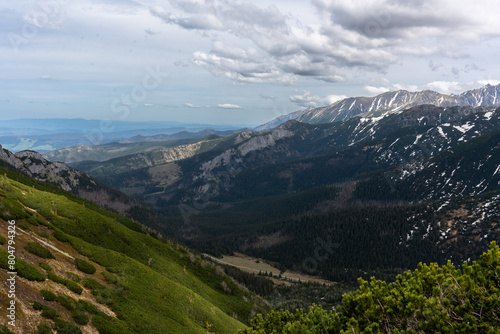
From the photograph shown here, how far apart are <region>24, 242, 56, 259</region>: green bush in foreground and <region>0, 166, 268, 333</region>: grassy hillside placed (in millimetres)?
195

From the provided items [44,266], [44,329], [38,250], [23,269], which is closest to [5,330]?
[44,329]

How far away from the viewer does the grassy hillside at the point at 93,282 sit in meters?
31.1

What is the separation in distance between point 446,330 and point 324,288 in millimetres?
170453

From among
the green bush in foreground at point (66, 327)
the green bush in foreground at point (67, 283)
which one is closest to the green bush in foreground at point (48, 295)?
the green bush in foreground at point (66, 327)

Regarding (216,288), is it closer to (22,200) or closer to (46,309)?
(22,200)

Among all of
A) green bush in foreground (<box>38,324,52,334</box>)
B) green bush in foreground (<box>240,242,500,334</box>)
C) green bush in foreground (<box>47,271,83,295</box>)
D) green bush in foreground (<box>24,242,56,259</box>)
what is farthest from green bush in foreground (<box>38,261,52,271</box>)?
green bush in foreground (<box>240,242,500,334</box>)

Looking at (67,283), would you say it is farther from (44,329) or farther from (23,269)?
(44,329)

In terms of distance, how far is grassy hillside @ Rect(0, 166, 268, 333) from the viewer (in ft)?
102

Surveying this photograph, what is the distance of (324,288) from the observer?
172 m

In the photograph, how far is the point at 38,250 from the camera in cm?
3791

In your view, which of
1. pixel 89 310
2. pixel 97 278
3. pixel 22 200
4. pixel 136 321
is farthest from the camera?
pixel 22 200

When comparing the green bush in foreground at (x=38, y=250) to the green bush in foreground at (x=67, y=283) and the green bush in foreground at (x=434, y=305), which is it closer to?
the green bush in foreground at (x=67, y=283)

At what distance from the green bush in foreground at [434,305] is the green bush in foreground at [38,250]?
3512cm

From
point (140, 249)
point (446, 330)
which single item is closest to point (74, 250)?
point (140, 249)
